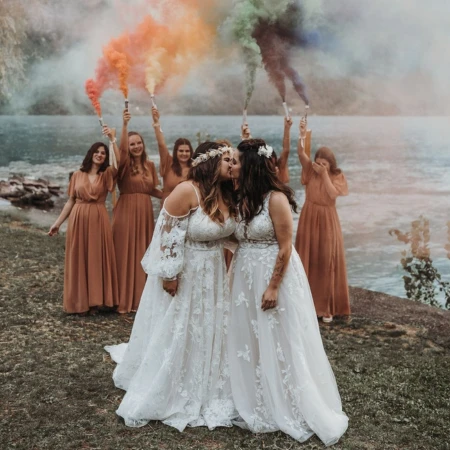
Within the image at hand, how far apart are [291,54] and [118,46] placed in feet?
8.14

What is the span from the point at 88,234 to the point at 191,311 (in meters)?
2.92

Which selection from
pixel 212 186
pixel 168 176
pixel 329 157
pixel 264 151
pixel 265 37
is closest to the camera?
pixel 264 151

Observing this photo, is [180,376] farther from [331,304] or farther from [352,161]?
[352,161]

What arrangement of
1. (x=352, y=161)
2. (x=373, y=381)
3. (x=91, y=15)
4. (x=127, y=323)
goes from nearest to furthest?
1. (x=373, y=381)
2. (x=127, y=323)
3. (x=91, y=15)
4. (x=352, y=161)

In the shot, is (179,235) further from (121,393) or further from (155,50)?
(155,50)

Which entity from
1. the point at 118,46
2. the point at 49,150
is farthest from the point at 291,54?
the point at 49,150

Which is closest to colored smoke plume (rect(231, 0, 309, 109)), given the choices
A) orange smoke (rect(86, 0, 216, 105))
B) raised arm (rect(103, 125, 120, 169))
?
orange smoke (rect(86, 0, 216, 105))

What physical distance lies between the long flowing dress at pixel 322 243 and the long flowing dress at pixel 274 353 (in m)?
2.89

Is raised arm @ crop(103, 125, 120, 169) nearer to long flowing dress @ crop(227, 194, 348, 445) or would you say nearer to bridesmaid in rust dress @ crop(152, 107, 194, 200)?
bridesmaid in rust dress @ crop(152, 107, 194, 200)

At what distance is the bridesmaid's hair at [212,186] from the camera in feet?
13.7

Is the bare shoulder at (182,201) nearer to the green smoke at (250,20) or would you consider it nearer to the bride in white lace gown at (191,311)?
the bride in white lace gown at (191,311)

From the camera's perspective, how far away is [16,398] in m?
4.64

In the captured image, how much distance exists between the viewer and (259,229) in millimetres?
4121

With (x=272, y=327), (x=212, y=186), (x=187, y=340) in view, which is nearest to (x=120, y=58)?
(x=212, y=186)
